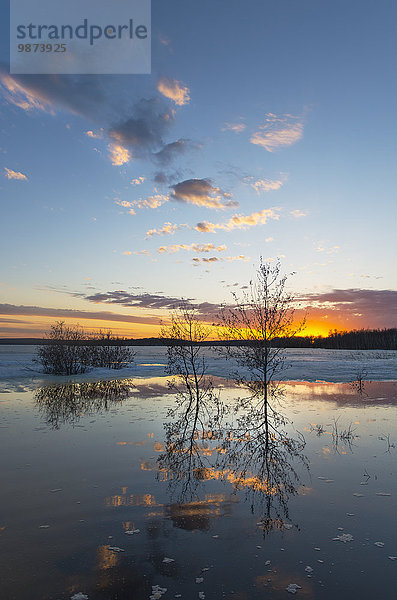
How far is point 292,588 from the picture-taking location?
4.06 m

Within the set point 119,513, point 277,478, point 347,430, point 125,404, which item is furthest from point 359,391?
point 119,513

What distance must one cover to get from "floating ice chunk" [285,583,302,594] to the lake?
1 centimetres

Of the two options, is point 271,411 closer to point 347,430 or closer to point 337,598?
point 347,430

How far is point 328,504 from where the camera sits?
20.1 feet

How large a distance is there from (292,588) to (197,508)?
219 centimetres

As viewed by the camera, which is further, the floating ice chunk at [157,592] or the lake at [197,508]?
the lake at [197,508]

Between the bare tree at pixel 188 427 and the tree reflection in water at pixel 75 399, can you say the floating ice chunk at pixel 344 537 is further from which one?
the tree reflection in water at pixel 75 399

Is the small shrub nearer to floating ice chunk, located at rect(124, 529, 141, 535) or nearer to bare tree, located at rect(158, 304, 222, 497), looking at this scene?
bare tree, located at rect(158, 304, 222, 497)

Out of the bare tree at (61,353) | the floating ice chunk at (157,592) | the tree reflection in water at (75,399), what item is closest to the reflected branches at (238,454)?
the floating ice chunk at (157,592)

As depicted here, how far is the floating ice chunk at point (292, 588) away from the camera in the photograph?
13.2ft

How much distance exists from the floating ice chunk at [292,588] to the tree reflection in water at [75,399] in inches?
365

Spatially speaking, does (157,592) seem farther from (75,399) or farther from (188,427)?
(75,399)

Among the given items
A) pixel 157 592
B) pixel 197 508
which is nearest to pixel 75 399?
pixel 197 508

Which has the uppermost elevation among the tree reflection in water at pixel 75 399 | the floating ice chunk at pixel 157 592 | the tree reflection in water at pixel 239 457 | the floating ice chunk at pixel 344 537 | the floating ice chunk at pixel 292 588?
the floating ice chunk at pixel 157 592
